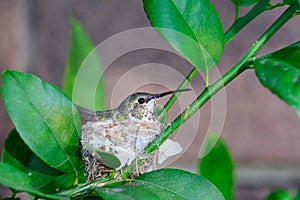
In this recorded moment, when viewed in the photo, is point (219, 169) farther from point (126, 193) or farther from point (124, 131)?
point (126, 193)

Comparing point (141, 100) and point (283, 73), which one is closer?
point (283, 73)

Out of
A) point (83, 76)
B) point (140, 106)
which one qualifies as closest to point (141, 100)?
point (140, 106)

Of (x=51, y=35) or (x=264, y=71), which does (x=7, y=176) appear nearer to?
(x=264, y=71)

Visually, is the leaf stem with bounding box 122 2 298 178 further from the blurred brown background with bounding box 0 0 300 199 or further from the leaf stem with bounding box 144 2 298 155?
the blurred brown background with bounding box 0 0 300 199

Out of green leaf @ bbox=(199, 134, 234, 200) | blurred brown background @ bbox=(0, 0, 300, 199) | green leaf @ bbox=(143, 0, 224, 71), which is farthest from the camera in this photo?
blurred brown background @ bbox=(0, 0, 300, 199)

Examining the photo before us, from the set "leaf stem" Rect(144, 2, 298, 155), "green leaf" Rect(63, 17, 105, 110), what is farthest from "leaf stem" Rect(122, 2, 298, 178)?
"green leaf" Rect(63, 17, 105, 110)

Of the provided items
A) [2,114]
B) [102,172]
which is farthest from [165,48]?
[102,172]
